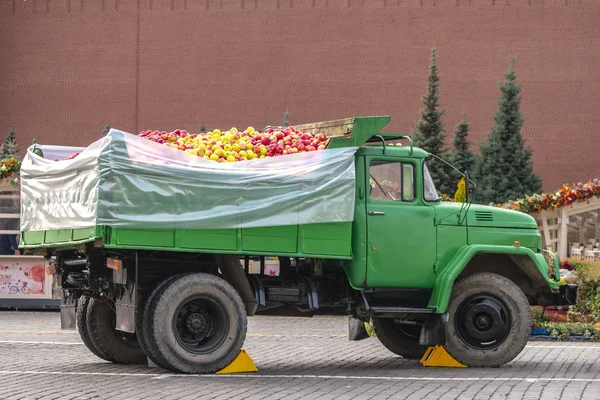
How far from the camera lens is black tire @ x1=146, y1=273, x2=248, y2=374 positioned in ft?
40.5

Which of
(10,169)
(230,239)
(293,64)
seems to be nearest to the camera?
(230,239)

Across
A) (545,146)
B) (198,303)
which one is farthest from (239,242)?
(545,146)

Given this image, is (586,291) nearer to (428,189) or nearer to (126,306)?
(428,189)

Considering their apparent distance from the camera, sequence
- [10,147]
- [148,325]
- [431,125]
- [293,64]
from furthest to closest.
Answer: [293,64] < [10,147] < [431,125] < [148,325]

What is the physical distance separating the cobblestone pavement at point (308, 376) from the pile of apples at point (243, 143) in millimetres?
2391

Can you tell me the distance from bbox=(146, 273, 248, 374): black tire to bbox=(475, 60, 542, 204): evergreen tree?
99.7 feet

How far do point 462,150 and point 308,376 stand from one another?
111 feet

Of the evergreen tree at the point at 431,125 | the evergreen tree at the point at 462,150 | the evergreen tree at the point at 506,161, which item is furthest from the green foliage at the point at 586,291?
the evergreen tree at the point at 462,150

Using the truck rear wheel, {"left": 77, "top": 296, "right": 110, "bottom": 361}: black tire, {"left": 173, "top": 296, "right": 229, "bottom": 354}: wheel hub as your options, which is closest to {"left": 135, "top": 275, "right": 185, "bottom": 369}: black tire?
the truck rear wheel

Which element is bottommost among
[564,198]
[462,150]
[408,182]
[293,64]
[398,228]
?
[398,228]

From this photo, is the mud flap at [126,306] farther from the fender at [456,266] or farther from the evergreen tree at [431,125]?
the evergreen tree at [431,125]

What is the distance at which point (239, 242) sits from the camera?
12742mm

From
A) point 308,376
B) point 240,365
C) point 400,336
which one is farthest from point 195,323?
point 400,336

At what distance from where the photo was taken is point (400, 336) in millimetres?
15359
